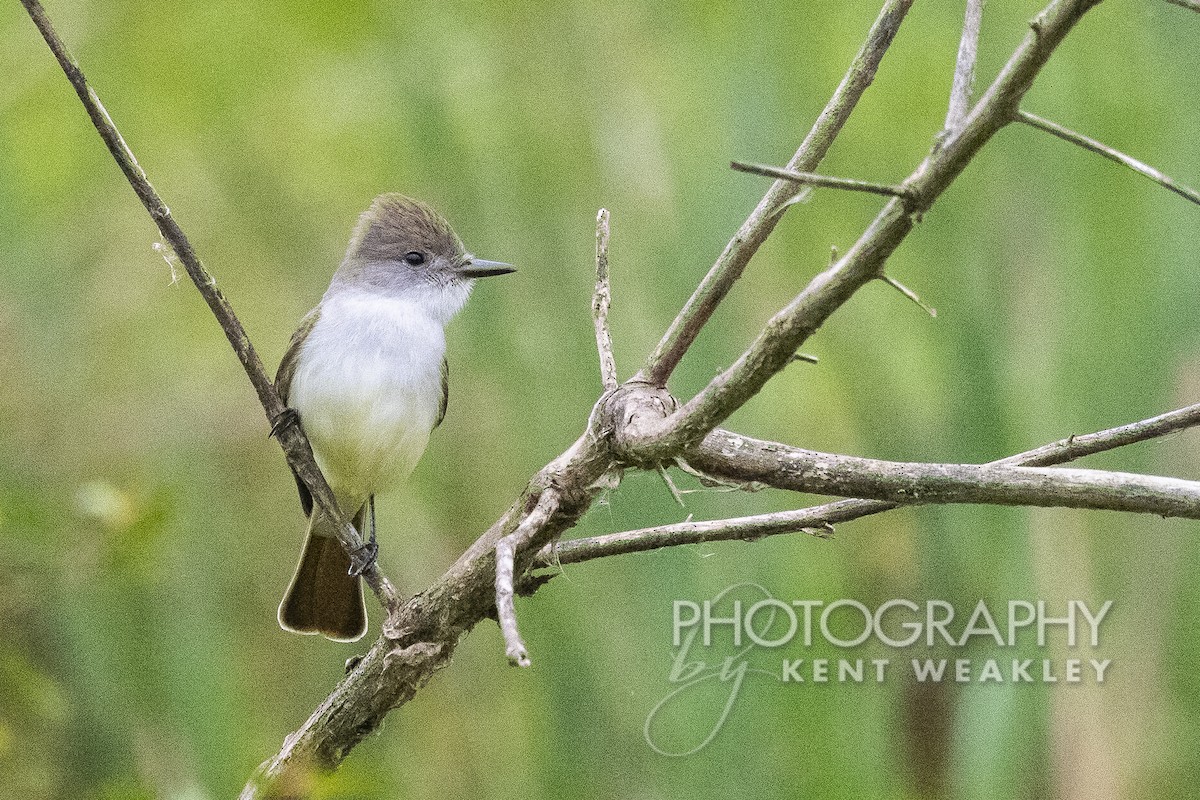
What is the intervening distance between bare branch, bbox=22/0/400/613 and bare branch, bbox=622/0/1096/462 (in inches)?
24.8

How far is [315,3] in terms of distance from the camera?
370 centimetres

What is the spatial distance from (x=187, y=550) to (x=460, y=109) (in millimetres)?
1368

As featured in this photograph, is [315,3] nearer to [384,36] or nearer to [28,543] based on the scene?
[384,36]

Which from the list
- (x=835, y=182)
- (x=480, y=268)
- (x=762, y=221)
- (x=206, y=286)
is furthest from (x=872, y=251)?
(x=480, y=268)

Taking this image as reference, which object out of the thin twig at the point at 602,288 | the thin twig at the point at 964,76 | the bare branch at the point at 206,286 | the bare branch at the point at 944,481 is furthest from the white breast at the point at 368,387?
the thin twig at the point at 964,76

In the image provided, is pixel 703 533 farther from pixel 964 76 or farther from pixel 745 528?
pixel 964 76

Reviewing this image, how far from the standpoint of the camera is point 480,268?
10.3 ft

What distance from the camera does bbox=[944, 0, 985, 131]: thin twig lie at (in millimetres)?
1159

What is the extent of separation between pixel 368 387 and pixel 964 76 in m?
1.91

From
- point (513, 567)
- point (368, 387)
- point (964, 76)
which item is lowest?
point (513, 567)

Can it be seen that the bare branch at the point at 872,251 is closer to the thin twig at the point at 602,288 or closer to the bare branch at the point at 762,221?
the bare branch at the point at 762,221

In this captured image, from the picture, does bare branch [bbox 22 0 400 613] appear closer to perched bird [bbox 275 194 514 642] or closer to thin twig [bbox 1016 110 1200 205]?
perched bird [bbox 275 194 514 642]

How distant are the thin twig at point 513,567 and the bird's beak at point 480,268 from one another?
1.56 meters

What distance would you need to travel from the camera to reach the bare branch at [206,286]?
1.55 metres
